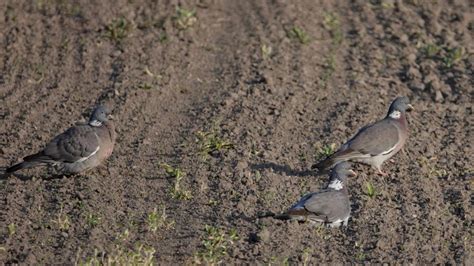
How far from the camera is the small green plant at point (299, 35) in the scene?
1545cm

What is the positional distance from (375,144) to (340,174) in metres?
1.22

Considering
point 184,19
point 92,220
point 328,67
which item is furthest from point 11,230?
point 184,19

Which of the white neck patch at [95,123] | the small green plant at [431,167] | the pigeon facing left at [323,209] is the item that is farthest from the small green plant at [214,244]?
the small green plant at [431,167]

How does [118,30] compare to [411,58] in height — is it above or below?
above

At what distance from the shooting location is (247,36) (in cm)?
1566

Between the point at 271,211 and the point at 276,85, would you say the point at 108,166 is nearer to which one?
the point at 271,211

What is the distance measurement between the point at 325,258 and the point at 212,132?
3.29 m

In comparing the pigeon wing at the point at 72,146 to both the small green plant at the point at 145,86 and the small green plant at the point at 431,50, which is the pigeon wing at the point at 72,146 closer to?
the small green plant at the point at 145,86

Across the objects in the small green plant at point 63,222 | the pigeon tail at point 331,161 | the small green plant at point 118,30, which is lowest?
the small green plant at point 118,30

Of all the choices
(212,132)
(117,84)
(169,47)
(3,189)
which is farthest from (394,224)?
(169,47)

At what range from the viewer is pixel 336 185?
10.5 m

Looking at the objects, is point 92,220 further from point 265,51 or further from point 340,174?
point 265,51

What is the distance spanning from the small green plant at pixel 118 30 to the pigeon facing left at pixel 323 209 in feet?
19.9

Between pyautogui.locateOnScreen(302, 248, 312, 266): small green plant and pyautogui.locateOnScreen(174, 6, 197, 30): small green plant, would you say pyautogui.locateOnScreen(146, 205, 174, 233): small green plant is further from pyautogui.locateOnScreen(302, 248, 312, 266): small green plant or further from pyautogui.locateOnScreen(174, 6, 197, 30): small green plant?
pyautogui.locateOnScreen(174, 6, 197, 30): small green plant
